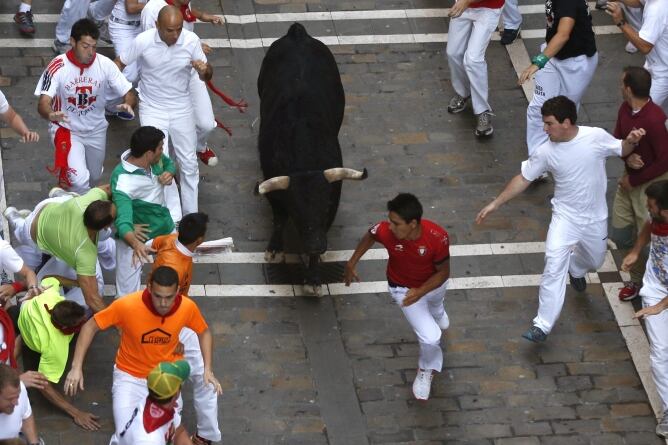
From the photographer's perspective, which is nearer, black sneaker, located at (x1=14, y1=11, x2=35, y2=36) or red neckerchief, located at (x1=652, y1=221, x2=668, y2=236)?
red neckerchief, located at (x1=652, y1=221, x2=668, y2=236)

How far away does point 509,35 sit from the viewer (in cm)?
1675

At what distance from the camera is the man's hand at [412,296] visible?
1192cm

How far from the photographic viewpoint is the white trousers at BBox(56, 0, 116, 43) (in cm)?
1594

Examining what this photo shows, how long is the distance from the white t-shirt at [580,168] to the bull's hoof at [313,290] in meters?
2.23

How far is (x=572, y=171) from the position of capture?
40.7ft

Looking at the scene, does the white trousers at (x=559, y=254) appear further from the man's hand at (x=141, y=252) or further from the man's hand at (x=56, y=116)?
the man's hand at (x=56, y=116)

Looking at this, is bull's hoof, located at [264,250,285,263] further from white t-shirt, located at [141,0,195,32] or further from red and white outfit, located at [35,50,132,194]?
white t-shirt, located at [141,0,195,32]

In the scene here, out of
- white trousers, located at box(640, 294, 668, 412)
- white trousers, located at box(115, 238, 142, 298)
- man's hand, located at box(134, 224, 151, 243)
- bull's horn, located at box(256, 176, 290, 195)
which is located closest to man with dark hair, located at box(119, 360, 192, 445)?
man's hand, located at box(134, 224, 151, 243)

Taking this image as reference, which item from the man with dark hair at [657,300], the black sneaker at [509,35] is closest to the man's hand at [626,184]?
the man with dark hair at [657,300]

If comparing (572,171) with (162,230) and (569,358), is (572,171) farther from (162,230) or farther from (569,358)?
(162,230)

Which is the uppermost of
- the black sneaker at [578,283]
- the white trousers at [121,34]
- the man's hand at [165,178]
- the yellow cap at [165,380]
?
the yellow cap at [165,380]

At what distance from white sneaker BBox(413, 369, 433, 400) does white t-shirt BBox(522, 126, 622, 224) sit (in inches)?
73.2

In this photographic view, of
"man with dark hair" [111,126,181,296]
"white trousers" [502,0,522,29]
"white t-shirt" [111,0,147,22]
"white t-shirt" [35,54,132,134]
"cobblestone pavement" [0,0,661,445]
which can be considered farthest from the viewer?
"white trousers" [502,0,522,29]

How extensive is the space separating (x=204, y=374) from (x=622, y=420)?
12.4 feet
